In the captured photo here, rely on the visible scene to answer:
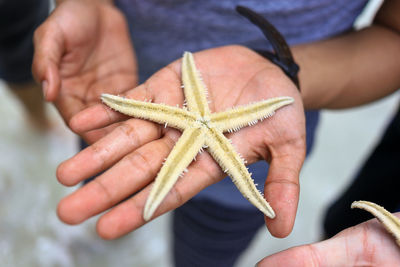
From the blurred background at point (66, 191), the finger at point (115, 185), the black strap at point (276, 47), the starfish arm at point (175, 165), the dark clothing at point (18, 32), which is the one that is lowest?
the blurred background at point (66, 191)

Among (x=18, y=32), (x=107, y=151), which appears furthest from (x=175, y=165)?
(x=18, y=32)

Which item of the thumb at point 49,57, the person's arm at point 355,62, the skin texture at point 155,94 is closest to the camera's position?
the skin texture at point 155,94

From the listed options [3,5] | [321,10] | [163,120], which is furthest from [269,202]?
[3,5]

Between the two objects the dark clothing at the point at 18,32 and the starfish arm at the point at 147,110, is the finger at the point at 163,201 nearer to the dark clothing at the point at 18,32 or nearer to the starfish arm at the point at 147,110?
the starfish arm at the point at 147,110

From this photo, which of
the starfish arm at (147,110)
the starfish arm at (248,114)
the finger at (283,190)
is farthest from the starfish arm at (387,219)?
the starfish arm at (147,110)

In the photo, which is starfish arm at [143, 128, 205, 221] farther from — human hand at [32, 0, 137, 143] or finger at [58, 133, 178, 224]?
human hand at [32, 0, 137, 143]

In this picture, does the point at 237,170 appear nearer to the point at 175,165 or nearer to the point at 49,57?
the point at 175,165
